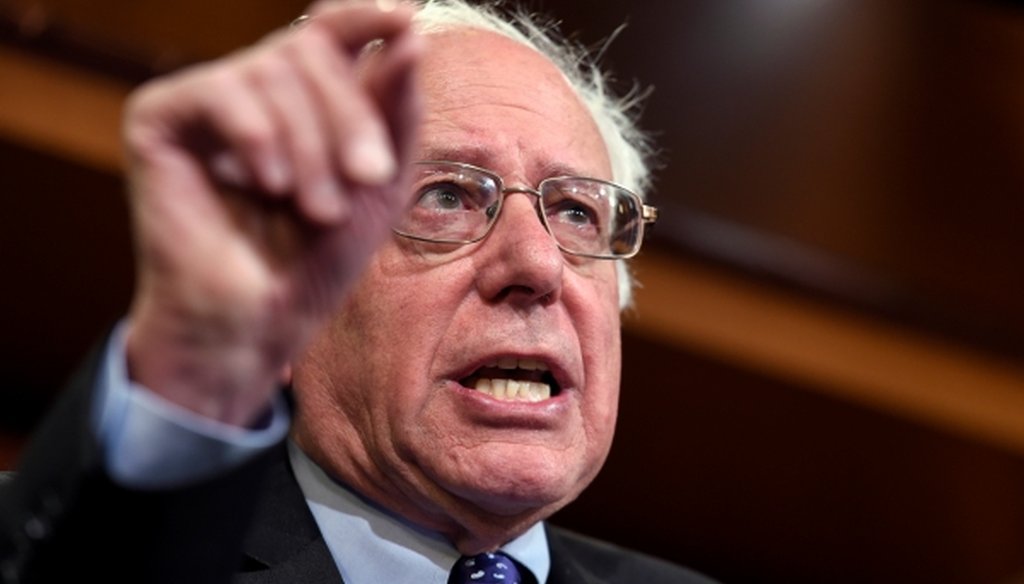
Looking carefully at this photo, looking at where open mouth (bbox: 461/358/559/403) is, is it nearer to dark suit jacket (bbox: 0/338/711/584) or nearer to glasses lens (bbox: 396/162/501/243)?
glasses lens (bbox: 396/162/501/243)

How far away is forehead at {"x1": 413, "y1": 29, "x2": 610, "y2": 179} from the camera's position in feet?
5.01

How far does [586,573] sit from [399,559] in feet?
1.06

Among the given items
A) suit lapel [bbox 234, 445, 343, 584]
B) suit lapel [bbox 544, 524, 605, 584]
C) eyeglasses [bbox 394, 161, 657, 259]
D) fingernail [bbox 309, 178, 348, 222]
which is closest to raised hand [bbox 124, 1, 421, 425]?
fingernail [bbox 309, 178, 348, 222]

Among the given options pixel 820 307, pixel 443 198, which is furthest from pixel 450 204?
pixel 820 307

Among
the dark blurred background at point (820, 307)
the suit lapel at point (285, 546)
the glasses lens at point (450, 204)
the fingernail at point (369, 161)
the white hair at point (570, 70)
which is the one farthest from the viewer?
the dark blurred background at point (820, 307)

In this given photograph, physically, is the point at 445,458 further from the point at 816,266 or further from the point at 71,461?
the point at 816,266

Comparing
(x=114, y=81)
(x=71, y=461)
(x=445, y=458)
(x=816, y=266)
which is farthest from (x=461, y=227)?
(x=816, y=266)

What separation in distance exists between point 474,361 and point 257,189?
62 centimetres

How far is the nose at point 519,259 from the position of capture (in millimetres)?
1423

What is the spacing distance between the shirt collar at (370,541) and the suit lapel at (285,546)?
0.02m

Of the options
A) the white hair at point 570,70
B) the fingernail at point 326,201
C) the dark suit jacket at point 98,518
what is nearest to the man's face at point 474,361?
the white hair at point 570,70

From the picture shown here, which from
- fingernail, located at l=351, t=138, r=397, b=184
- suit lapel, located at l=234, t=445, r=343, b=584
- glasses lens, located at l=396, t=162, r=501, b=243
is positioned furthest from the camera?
glasses lens, located at l=396, t=162, r=501, b=243

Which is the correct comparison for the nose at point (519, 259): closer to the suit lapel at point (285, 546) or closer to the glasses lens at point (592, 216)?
the glasses lens at point (592, 216)

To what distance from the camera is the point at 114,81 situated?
290cm
